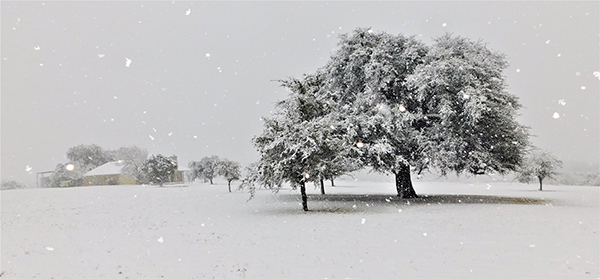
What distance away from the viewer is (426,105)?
2312cm

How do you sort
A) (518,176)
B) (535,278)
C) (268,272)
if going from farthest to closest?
(518,176), (268,272), (535,278)

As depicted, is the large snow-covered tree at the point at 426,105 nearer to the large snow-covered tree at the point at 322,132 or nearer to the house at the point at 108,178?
the large snow-covered tree at the point at 322,132

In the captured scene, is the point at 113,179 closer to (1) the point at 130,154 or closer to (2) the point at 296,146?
(1) the point at 130,154

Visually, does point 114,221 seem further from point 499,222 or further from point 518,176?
point 518,176

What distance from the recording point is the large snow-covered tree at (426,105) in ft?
67.8

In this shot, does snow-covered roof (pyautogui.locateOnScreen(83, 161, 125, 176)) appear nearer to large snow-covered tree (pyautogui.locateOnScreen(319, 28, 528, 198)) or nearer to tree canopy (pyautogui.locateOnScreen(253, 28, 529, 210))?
tree canopy (pyautogui.locateOnScreen(253, 28, 529, 210))

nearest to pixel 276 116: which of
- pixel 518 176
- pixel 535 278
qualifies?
pixel 535 278

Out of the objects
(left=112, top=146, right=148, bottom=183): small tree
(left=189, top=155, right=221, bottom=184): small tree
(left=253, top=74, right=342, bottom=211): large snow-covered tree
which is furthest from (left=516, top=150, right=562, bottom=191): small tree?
(left=112, top=146, right=148, bottom=183): small tree

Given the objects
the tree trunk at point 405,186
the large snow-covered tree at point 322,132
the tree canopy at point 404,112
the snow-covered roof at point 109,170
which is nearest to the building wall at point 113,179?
the snow-covered roof at point 109,170

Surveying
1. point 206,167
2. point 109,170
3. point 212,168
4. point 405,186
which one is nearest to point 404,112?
point 405,186

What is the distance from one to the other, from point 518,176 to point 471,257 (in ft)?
116

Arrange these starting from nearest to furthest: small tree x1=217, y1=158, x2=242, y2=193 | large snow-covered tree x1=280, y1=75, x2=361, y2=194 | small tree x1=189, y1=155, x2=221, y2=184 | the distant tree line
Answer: large snow-covered tree x1=280, y1=75, x2=361, y2=194 → small tree x1=217, y1=158, x2=242, y2=193 → the distant tree line → small tree x1=189, y1=155, x2=221, y2=184

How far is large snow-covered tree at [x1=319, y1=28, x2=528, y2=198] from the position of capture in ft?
67.8

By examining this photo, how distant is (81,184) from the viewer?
65.9 m
